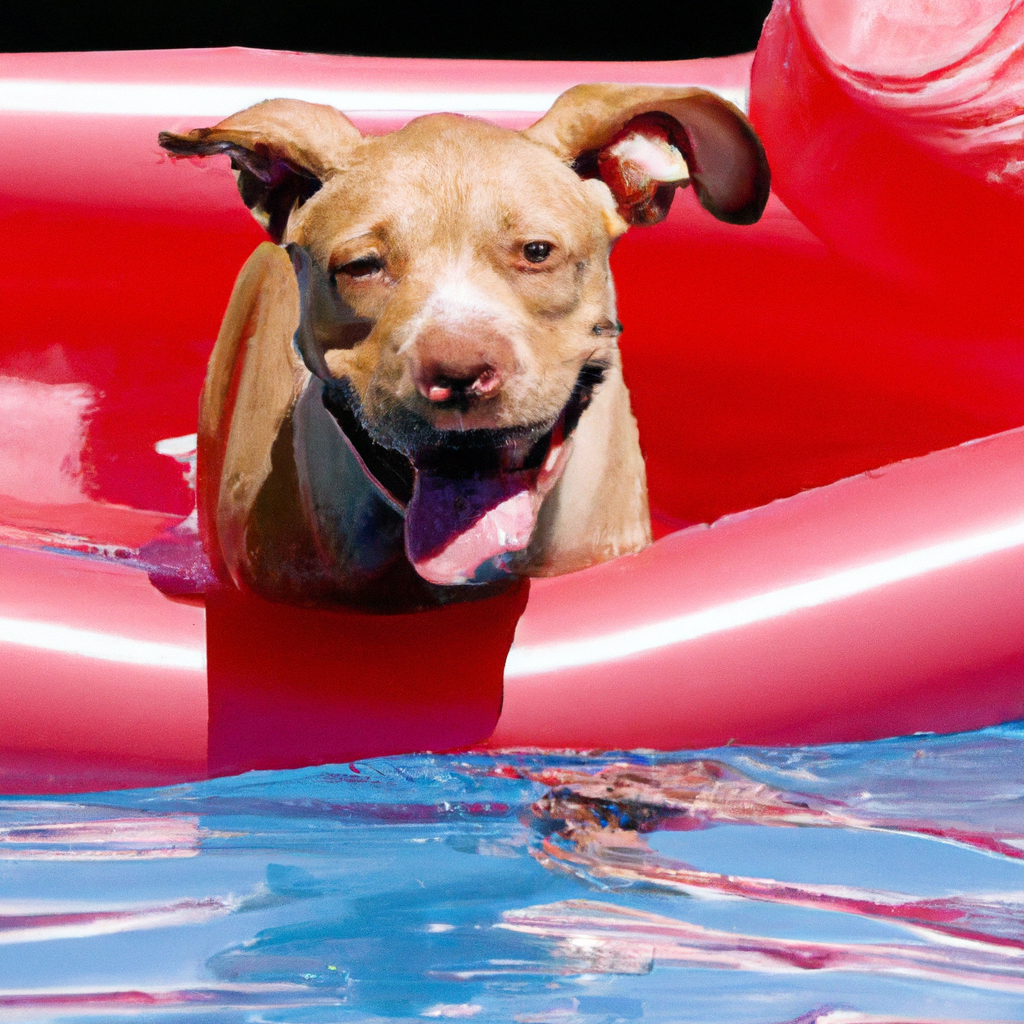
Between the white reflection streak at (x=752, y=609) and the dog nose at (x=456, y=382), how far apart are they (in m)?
0.52

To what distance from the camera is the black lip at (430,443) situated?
215 cm

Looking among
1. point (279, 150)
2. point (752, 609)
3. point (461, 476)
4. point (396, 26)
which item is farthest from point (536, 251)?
point (396, 26)

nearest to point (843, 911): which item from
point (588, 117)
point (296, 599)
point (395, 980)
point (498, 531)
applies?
point (395, 980)

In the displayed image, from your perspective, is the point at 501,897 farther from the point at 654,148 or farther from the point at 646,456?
the point at 646,456

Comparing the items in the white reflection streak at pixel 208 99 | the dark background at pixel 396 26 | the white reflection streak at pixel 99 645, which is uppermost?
the dark background at pixel 396 26

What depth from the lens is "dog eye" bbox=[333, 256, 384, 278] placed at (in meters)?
2.23

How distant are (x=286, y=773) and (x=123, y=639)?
36 cm

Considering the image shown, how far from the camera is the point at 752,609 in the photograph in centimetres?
235

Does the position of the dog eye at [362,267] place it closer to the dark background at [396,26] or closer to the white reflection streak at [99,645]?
the white reflection streak at [99,645]

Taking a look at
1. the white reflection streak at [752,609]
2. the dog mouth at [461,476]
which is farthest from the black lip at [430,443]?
the white reflection streak at [752,609]

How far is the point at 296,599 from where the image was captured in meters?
2.59

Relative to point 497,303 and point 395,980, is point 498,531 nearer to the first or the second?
point 497,303

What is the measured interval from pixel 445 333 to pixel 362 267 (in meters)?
0.28

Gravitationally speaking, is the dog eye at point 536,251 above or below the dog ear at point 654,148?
below
